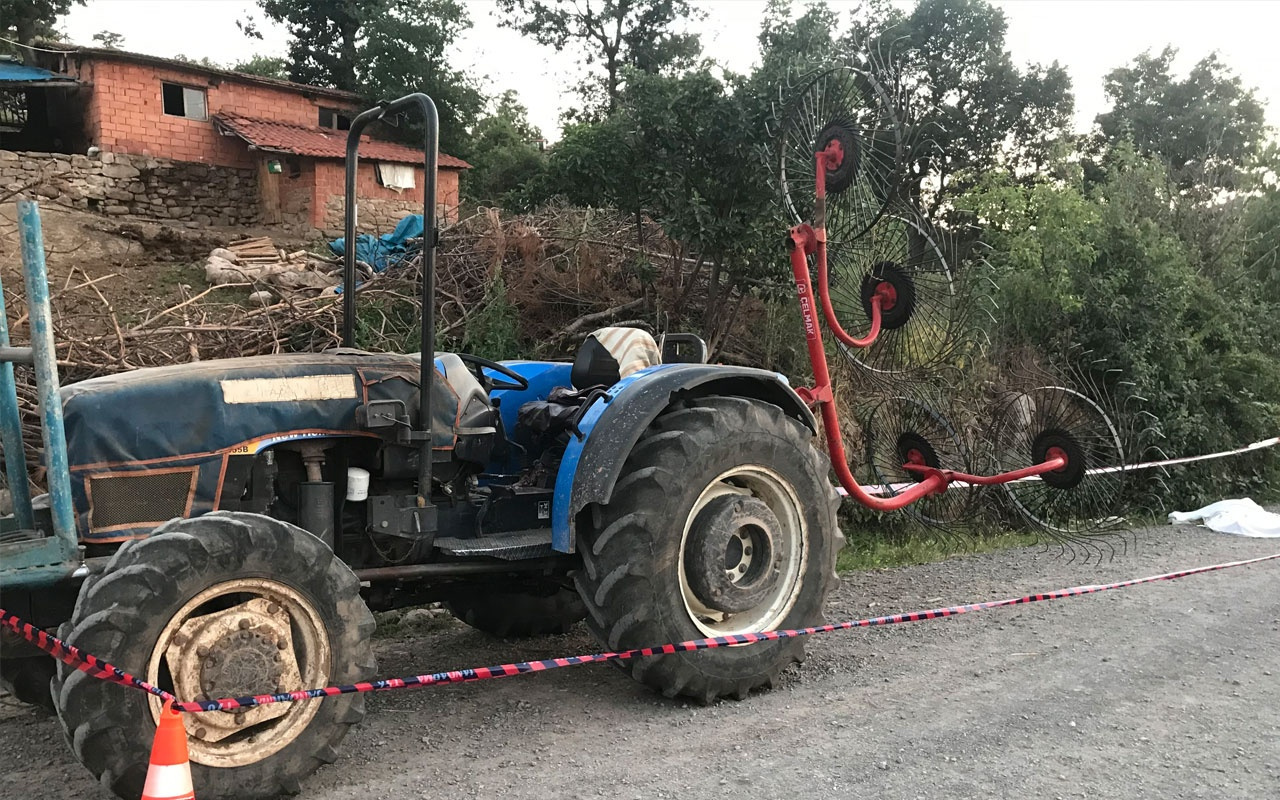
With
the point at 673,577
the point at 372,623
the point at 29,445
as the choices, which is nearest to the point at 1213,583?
the point at 673,577

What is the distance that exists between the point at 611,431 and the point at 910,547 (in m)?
4.66

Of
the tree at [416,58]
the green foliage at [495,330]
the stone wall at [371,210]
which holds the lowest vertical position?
the green foliage at [495,330]

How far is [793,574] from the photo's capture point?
14.9ft

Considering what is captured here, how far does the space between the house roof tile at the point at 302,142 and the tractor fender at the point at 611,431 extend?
16741mm

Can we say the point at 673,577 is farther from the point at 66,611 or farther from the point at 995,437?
the point at 995,437

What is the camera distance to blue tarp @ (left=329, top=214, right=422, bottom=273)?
10.7 meters

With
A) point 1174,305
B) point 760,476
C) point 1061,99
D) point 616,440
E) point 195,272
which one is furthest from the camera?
point 1061,99

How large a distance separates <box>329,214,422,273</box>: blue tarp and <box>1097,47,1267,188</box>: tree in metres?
19.6

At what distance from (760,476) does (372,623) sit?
189 cm

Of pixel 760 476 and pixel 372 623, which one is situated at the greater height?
pixel 760 476

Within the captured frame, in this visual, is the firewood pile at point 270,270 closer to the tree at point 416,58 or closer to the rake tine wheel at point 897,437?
the rake tine wheel at point 897,437

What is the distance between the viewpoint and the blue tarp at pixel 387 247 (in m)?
10.7

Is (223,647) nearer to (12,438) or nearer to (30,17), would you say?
(12,438)

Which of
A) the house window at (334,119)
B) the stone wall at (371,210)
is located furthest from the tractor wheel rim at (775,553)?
the house window at (334,119)
